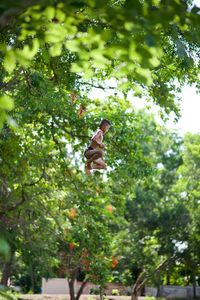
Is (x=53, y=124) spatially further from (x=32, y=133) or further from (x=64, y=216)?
(x=64, y=216)

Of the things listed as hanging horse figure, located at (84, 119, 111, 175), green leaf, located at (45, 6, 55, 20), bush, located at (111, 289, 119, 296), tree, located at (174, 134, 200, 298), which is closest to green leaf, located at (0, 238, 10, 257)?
green leaf, located at (45, 6, 55, 20)

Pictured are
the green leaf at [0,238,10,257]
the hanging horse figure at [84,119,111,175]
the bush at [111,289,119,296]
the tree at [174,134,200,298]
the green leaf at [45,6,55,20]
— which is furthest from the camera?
the bush at [111,289,119,296]

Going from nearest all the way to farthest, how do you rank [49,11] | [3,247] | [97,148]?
[3,247], [49,11], [97,148]

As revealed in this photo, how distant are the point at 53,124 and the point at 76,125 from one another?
1.48ft

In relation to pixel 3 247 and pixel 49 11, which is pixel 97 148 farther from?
pixel 3 247

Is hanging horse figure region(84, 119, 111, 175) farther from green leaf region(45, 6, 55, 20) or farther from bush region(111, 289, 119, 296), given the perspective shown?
bush region(111, 289, 119, 296)

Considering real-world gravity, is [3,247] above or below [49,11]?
below

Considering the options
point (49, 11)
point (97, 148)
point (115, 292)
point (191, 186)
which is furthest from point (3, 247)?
point (115, 292)

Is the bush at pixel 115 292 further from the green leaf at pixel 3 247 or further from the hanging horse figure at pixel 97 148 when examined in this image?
the green leaf at pixel 3 247

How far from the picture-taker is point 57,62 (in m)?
8.01

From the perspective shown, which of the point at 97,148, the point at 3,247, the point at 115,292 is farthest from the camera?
the point at 115,292

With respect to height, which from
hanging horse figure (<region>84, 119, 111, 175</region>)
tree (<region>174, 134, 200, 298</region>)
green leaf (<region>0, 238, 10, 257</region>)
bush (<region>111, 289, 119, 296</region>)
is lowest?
green leaf (<region>0, 238, 10, 257</region>)

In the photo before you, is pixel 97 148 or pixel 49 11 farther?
pixel 97 148

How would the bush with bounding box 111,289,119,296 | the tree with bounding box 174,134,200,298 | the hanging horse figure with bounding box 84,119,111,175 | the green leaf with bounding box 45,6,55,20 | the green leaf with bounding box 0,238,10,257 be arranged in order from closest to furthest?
the green leaf with bounding box 0,238,10,257
the green leaf with bounding box 45,6,55,20
the hanging horse figure with bounding box 84,119,111,175
the tree with bounding box 174,134,200,298
the bush with bounding box 111,289,119,296
